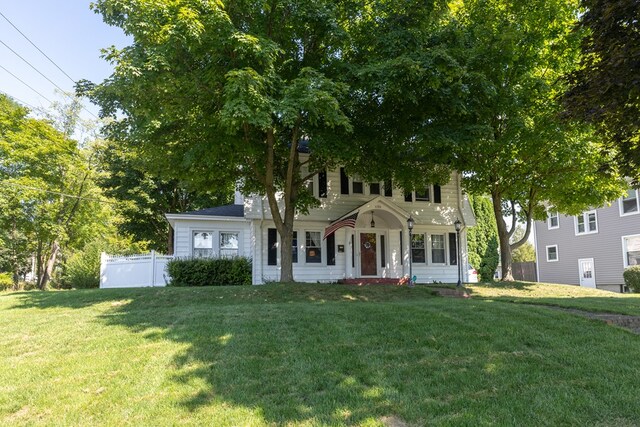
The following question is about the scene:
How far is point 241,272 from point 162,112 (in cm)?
723

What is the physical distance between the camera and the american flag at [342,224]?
51.2 feet

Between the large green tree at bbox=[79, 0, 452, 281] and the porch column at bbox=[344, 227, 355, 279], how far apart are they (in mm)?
3693

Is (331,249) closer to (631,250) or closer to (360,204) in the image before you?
(360,204)

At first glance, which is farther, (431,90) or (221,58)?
(431,90)

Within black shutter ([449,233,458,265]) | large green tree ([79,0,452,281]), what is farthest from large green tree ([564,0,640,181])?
black shutter ([449,233,458,265])

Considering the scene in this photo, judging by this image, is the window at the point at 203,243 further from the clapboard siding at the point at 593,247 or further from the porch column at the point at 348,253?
the clapboard siding at the point at 593,247

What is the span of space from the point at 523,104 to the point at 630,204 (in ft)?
47.4

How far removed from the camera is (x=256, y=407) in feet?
13.4

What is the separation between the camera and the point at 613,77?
4.85m

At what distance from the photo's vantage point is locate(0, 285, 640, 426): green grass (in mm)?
3977

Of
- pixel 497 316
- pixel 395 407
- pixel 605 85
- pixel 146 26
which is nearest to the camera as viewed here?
pixel 395 407

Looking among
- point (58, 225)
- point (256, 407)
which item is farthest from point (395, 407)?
point (58, 225)

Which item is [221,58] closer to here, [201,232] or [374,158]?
[374,158]

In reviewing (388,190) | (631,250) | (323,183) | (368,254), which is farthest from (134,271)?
(631,250)
